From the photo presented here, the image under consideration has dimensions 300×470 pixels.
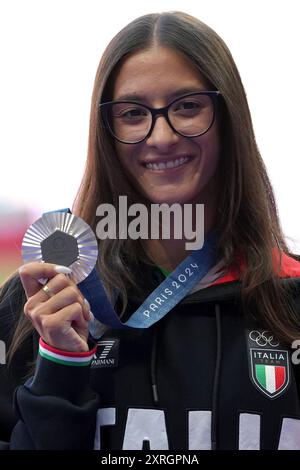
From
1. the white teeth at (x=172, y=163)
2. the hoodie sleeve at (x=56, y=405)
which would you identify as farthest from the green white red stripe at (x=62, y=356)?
the white teeth at (x=172, y=163)

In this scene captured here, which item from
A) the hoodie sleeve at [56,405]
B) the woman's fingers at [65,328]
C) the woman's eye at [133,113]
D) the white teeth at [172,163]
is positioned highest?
the woman's eye at [133,113]

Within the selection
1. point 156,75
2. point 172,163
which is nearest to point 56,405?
point 172,163

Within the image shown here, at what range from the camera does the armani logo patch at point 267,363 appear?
1.18 metres

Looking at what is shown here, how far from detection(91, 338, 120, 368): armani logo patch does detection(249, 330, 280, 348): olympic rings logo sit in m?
0.24

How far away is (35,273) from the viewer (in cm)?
106

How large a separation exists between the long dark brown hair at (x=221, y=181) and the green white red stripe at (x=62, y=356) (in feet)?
0.56

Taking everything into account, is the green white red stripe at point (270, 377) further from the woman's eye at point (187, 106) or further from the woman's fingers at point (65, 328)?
the woman's eye at point (187, 106)

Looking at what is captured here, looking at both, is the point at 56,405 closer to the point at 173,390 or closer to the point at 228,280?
the point at 173,390

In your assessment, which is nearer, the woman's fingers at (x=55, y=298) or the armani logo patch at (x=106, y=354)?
the woman's fingers at (x=55, y=298)

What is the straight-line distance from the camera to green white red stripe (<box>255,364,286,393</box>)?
1176mm

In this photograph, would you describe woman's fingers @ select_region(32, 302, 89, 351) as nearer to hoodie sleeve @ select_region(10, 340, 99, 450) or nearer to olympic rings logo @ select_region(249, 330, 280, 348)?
hoodie sleeve @ select_region(10, 340, 99, 450)

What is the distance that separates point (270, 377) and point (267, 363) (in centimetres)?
3

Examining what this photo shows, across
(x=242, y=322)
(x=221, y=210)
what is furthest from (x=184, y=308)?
(x=221, y=210)

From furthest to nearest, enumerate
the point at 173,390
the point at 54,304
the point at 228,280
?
the point at 228,280
the point at 173,390
the point at 54,304
